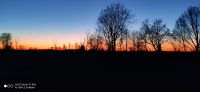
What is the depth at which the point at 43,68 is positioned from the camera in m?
13.9

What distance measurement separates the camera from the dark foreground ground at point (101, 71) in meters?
11.7

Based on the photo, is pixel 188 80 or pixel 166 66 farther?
pixel 166 66

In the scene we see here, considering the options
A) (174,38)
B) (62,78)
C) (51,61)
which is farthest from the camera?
(174,38)

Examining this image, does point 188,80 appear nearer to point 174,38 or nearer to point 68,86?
point 68,86

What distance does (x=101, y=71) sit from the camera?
13195mm

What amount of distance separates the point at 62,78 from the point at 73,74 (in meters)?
0.75

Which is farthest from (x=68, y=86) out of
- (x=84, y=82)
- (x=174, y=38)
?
(x=174, y=38)

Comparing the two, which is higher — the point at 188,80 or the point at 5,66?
the point at 5,66

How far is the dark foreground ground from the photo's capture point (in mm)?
11664

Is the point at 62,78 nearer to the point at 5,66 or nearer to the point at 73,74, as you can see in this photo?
the point at 73,74

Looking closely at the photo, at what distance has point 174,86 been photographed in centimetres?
1220

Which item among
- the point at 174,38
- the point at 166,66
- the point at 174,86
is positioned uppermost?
the point at 174,38

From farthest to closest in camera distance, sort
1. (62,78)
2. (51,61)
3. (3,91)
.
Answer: (51,61)
(62,78)
(3,91)

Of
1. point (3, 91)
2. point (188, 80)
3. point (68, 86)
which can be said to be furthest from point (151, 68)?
point (3, 91)
